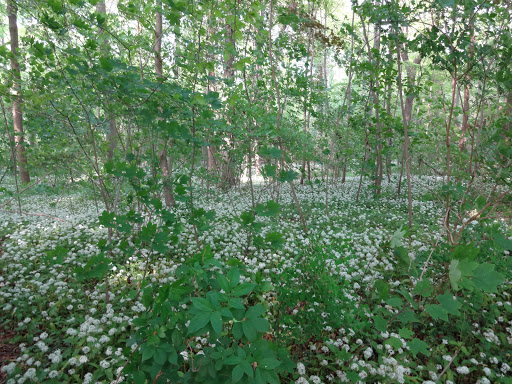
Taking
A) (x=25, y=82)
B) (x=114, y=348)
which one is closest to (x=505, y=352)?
(x=114, y=348)

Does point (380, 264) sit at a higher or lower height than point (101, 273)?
lower

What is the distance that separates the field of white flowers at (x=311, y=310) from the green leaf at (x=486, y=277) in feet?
0.04

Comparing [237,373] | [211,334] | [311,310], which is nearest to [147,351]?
[211,334]

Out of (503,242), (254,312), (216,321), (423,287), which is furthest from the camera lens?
Answer: (503,242)

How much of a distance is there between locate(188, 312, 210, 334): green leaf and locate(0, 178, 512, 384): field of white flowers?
0.51 feet

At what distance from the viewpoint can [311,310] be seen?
6.95 ft

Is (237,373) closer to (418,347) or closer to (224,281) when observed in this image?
(224,281)

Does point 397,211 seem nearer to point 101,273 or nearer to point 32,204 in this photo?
point 101,273

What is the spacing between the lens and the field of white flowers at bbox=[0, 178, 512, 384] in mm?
1993

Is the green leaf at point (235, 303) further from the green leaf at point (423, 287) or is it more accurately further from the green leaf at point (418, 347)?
the green leaf at point (418, 347)

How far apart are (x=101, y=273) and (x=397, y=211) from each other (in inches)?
248

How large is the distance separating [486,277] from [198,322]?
1206 mm

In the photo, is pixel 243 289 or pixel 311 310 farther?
pixel 311 310

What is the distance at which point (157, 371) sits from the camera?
52.3 inches
